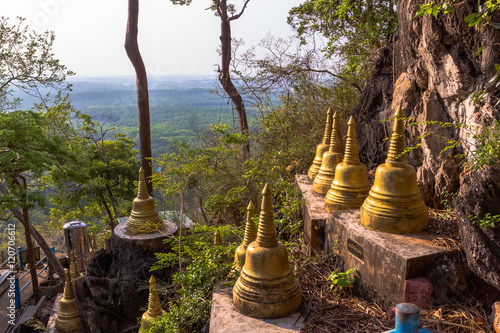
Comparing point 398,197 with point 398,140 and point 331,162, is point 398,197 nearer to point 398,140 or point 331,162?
point 398,140

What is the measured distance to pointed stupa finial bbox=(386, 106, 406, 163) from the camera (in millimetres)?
3027

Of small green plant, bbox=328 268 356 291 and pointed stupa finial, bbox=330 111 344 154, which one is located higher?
pointed stupa finial, bbox=330 111 344 154

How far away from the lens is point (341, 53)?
7.27m

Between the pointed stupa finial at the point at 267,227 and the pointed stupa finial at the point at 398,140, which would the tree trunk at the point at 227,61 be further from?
the pointed stupa finial at the point at 267,227

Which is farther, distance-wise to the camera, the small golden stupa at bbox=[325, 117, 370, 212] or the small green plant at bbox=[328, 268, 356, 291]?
the small golden stupa at bbox=[325, 117, 370, 212]

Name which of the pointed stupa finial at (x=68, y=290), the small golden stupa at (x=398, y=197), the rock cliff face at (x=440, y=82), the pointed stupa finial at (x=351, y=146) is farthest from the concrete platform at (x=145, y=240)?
the small golden stupa at (x=398, y=197)

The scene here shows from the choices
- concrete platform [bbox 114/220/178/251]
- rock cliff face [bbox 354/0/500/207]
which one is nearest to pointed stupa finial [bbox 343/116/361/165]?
rock cliff face [bbox 354/0/500/207]

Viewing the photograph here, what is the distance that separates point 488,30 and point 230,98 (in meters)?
8.65

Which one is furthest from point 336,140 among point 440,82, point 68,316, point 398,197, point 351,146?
point 68,316

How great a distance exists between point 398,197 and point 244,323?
1.60 metres

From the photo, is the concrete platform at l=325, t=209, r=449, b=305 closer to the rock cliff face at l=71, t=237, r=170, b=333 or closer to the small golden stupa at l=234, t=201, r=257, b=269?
the small golden stupa at l=234, t=201, r=257, b=269

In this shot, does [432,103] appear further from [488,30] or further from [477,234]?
[477,234]

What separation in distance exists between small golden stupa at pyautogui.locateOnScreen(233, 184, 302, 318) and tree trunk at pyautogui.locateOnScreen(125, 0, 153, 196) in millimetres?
8760

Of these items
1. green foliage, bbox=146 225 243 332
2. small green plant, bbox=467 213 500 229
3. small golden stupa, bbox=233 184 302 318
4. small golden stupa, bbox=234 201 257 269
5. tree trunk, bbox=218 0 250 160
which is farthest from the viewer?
tree trunk, bbox=218 0 250 160
